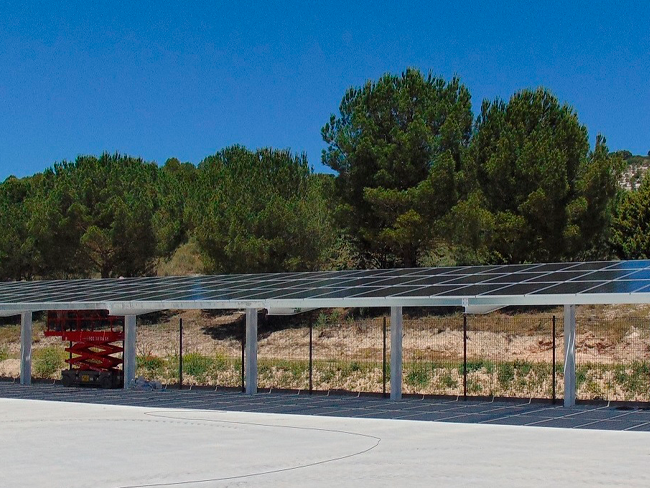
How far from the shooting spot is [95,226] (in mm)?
52812

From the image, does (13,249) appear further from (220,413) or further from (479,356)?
(220,413)

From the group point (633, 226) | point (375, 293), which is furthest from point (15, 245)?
point (375, 293)

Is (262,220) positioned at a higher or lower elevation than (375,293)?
higher

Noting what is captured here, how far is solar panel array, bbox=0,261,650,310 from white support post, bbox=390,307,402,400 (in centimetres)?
84

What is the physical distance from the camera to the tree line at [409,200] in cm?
4378

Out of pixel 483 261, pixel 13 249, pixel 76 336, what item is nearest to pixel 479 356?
pixel 483 261

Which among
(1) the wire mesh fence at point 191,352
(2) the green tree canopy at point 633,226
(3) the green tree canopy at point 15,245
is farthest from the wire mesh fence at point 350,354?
(3) the green tree canopy at point 15,245

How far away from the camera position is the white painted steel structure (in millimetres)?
19578

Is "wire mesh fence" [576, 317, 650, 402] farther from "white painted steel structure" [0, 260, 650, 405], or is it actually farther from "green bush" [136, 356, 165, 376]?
"green bush" [136, 356, 165, 376]

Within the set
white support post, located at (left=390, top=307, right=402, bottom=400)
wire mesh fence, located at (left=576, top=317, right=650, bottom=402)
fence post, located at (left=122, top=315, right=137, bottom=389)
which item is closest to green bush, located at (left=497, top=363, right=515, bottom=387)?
wire mesh fence, located at (left=576, top=317, right=650, bottom=402)

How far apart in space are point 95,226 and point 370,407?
112 feet

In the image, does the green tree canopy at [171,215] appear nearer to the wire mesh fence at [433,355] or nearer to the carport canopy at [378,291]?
the wire mesh fence at [433,355]

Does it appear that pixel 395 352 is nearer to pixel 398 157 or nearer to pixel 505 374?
pixel 505 374

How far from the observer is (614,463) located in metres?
13.5
